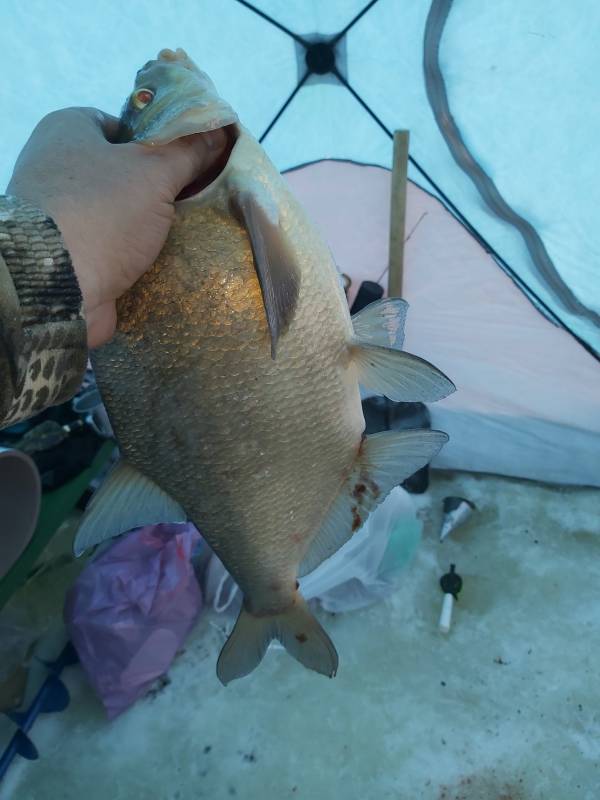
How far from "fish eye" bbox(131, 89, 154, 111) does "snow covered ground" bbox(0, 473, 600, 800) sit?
1.97 metres

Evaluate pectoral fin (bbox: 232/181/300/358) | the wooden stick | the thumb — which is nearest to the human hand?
the thumb

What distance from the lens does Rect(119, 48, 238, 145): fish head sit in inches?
33.8

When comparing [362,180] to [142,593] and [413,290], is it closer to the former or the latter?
[413,290]

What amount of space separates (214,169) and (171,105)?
0.39 ft

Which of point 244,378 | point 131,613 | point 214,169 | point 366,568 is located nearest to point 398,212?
point 366,568

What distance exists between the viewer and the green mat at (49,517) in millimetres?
2107

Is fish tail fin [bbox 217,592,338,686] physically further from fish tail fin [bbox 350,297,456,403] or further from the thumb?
the thumb

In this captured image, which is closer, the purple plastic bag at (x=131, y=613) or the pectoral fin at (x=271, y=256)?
the pectoral fin at (x=271, y=256)

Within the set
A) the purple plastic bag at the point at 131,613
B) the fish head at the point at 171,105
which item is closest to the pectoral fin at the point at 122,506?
the fish head at the point at 171,105

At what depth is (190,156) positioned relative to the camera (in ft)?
3.03

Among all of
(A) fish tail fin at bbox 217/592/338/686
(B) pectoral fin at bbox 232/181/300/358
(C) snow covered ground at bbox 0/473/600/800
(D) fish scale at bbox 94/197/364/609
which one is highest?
(B) pectoral fin at bbox 232/181/300/358

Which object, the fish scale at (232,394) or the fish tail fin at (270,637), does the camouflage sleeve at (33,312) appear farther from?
the fish tail fin at (270,637)

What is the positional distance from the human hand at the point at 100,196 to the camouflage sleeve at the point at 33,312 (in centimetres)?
5

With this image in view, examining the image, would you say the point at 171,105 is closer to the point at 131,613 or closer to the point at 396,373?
the point at 396,373
